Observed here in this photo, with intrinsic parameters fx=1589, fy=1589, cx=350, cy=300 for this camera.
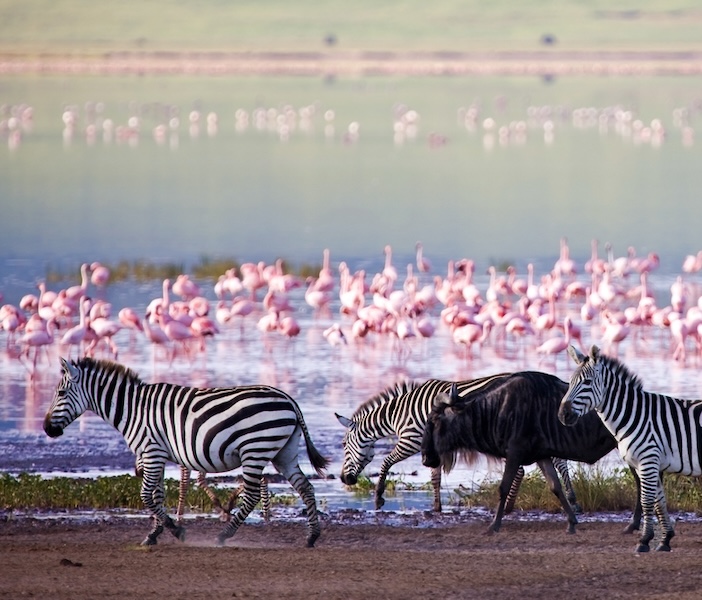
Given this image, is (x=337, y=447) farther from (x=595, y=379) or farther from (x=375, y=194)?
(x=375, y=194)

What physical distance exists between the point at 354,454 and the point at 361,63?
114709 millimetres

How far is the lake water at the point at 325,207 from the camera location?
53.9ft

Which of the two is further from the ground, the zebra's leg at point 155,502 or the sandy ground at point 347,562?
the zebra's leg at point 155,502

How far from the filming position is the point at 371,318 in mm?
18203

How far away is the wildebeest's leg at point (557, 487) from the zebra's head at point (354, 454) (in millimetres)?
1236

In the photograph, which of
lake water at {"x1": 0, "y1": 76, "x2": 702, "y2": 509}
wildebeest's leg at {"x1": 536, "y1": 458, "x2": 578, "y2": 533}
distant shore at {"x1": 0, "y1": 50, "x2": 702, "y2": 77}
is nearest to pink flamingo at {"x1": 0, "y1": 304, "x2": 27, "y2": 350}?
lake water at {"x1": 0, "y1": 76, "x2": 702, "y2": 509}

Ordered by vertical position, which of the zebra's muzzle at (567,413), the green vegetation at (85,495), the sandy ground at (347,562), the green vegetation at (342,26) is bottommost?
the sandy ground at (347,562)

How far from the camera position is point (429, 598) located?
304 inches

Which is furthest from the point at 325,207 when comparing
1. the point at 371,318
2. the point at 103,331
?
the point at 103,331

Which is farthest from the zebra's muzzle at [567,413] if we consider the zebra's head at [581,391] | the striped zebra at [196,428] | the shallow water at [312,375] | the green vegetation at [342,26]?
the green vegetation at [342,26]

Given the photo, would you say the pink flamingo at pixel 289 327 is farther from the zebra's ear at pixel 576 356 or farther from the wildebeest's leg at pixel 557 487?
the zebra's ear at pixel 576 356

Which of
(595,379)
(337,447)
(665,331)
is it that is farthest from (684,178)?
(595,379)

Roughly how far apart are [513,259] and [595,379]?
19.1 meters

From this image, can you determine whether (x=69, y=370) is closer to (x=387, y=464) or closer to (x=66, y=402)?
(x=66, y=402)
